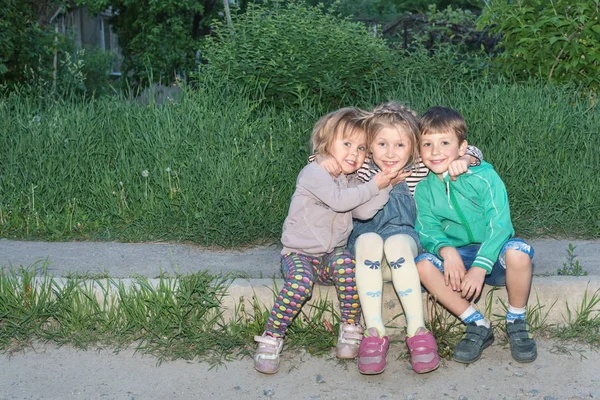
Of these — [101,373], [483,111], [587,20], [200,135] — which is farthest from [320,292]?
[587,20]

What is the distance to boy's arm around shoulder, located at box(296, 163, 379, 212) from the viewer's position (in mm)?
3494

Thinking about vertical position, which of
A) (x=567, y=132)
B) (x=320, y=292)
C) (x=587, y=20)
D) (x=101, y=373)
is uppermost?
(x=587, y=20)

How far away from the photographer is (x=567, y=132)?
543 centimetres

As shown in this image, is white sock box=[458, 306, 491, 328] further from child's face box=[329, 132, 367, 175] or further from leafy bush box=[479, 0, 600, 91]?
leafy bush box=[479, 0, 600, 91]

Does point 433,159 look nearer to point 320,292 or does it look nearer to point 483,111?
point 320,292

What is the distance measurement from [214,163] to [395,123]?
6.04 feet

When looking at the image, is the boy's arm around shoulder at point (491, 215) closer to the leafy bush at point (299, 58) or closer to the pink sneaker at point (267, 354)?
the pink sneaker at point (267, 354)

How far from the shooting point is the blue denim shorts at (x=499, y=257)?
3385 mm

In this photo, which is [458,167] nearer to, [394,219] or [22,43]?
[394,219]

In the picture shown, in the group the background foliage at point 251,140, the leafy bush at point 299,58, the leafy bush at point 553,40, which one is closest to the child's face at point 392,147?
the background foliage at point 251,140

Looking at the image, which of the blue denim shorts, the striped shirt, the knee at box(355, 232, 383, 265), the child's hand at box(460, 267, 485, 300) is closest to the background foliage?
the striped shirt

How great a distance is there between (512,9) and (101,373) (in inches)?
197

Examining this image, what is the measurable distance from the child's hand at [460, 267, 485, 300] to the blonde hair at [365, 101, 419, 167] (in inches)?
25.8

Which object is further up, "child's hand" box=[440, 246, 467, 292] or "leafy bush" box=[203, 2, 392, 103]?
"leafy bush" box=[203, 2, 392, 103]
